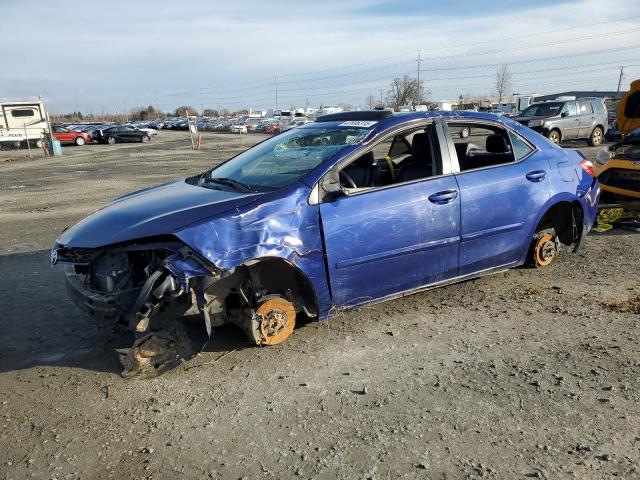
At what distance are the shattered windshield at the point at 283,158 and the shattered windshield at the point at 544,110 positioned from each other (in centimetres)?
1813

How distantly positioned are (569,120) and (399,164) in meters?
17.8

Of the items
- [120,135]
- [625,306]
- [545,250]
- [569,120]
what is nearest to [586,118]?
[569,120]

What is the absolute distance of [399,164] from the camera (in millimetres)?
4980

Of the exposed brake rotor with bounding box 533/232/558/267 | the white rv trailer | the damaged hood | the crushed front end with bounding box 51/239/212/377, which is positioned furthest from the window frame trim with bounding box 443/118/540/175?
the white rv trailer

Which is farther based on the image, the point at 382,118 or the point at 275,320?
the point at 382,118

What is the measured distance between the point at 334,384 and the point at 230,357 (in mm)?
835

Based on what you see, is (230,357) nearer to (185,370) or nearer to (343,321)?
(185,370)

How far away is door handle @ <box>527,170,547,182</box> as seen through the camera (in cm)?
467

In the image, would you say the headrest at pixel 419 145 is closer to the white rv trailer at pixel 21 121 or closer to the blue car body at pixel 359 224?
the blue car body at pixel 359 224

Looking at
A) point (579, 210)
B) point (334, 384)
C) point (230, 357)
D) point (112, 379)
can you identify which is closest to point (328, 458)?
point (334, 384)

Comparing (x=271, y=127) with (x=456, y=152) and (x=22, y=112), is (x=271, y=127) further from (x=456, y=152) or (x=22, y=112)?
(x=456, y=152)

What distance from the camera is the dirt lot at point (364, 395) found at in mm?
2559

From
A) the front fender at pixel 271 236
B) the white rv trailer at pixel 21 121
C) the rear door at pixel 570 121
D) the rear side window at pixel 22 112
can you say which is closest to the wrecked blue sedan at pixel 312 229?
the front fender at pixel 271 236

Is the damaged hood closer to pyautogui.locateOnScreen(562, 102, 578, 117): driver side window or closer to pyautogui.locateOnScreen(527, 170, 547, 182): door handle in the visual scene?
pyautogui.locateOnScreen(527, 170, 547, 182): door handle
